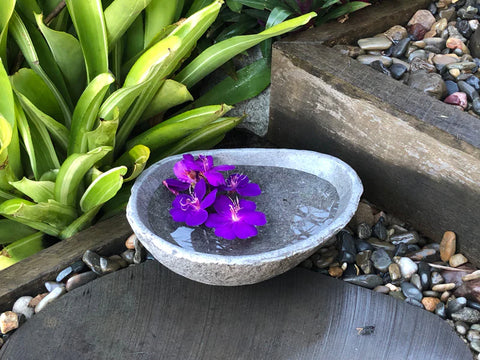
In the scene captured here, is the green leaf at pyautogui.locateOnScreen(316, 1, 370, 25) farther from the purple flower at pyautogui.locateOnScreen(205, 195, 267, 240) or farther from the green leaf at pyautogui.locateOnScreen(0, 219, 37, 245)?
the green leaf at pyautogui.locateOnScreen(0, 219, 37, 245)

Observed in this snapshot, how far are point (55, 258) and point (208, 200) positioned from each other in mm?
386

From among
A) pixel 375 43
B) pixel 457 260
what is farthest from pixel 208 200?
pixel 375 43

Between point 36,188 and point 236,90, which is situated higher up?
point 36,188

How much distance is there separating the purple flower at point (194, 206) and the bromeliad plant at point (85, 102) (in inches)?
4.9

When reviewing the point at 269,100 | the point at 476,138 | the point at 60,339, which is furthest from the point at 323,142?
the point at 60,339

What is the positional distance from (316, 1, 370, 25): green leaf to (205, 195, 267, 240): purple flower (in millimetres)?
644

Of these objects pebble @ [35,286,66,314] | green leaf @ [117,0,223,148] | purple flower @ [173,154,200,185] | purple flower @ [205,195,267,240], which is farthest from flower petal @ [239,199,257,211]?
pebble @ [35,286,66,314]

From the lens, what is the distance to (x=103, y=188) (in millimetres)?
1304

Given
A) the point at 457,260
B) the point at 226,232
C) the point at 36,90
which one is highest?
the point at 36,90

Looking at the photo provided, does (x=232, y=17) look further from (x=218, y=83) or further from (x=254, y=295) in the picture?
(x=254, y=295)

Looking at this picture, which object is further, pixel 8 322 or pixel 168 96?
pixel 168 96

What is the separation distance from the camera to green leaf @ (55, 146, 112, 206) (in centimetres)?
125

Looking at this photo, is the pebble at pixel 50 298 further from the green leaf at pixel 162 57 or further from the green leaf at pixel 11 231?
the green leaf at pixel 162 57

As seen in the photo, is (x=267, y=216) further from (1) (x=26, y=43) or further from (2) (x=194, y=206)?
(1) (x=26, y=43)
